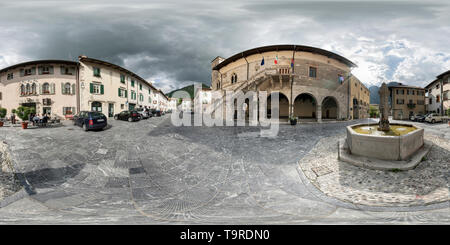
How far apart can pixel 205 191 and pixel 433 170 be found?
696cm

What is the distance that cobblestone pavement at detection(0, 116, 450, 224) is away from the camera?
10.6ft

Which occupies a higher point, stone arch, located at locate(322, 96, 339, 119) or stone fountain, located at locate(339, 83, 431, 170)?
stone arch, located at locate(322, 96, 339, 119)

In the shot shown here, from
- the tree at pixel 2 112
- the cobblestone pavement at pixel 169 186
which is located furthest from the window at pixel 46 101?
the cobblestone pavement at pixel 169 186

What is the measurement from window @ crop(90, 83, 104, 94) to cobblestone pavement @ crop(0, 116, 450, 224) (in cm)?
1148

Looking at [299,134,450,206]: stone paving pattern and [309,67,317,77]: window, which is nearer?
[299,134,450,206]: stone paving pattern

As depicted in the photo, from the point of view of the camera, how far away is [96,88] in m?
18.5

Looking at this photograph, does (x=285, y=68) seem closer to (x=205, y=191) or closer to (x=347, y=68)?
(x=347, y=68)

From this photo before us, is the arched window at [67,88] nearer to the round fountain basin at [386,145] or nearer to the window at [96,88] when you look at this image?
the window at [96,88]

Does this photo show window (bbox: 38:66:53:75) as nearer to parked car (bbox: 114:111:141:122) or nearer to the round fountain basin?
parked car (bbox: 114:111:141:122)

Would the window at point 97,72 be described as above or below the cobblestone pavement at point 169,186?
above

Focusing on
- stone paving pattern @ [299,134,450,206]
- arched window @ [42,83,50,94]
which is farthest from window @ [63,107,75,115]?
stone paving pattern @ [299,134,450,206]

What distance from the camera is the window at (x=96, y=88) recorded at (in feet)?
59.3

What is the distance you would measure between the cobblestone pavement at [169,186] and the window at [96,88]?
11478 millimetres

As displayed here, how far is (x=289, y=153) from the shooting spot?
7.00 metres
